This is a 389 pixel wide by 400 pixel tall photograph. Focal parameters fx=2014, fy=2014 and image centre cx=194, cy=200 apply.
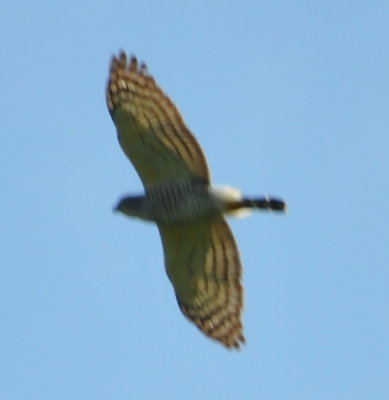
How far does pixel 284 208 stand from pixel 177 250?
1.71 meters

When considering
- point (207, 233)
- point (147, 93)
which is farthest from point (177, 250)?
point (147, 93)

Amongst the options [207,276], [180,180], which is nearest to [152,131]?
[180,180]

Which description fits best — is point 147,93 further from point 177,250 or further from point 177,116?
point 177,250

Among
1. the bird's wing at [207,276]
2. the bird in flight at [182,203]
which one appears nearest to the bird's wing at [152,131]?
the bird in flight at [182,203]

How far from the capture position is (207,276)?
25.7 m

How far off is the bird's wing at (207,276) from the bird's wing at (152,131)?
0.82 metres

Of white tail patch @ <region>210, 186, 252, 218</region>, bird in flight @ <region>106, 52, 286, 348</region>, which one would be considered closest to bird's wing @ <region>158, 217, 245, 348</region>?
bird in flight @ <region>106, 52, 286, 348</region>

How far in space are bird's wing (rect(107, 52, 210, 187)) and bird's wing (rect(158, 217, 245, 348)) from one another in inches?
32.5

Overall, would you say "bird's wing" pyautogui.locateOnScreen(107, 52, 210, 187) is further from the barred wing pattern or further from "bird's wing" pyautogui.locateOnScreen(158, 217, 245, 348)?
"bird's wing" pyautogui.locateOnScreen(158, 217, 245, 348)

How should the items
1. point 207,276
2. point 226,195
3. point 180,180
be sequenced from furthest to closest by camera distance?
1. point 207,276
2. point 180,180
3. point 226,195

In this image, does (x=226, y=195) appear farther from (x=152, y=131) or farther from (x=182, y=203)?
(x=152, y=131)

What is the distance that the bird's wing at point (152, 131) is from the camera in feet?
81.3

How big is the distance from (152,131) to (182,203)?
3.15 ft

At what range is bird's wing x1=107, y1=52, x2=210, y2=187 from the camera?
2477 centimetres
